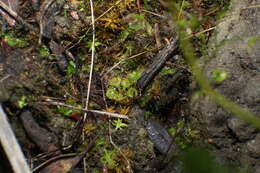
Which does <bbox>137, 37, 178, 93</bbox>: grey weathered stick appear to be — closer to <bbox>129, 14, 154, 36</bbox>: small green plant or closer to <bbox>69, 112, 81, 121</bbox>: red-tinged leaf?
<bbox>129, 14, 154, 36</bbox>: small green plant

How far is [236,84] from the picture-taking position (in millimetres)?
1938

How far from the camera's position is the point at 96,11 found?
216 centimetres

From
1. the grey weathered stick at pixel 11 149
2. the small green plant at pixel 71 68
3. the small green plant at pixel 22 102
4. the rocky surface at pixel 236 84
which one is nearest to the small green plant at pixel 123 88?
the small green plant at pixel 71 68

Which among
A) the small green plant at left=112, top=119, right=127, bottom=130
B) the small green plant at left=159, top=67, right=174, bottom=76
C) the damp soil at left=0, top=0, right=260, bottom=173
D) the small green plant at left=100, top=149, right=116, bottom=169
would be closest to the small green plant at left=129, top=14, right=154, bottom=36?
the damp soil at left=0, top=0, right=260, bottom=173

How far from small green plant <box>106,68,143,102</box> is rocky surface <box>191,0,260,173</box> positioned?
46cm

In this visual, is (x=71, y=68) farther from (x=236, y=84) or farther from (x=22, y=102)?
(x=236, y=84)

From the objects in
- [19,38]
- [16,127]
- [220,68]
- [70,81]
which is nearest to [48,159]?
[16,127]

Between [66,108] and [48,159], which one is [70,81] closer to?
[66,108]

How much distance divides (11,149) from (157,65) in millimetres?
1114

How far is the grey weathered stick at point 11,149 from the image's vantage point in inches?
64.4

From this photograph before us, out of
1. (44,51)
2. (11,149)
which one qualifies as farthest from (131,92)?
(11,149)

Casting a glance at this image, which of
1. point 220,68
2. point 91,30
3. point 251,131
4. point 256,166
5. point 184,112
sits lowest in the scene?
point 256,166

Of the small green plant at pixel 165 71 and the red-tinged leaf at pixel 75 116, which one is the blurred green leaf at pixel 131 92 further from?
the red-tinged leaf at pixel 75 116

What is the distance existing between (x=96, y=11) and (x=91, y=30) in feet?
0.51
